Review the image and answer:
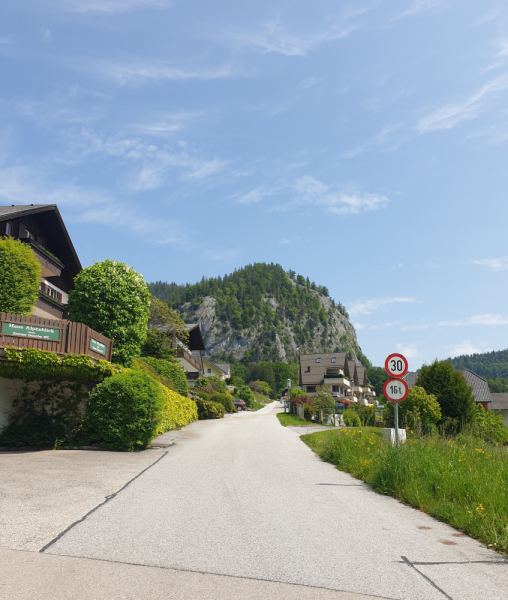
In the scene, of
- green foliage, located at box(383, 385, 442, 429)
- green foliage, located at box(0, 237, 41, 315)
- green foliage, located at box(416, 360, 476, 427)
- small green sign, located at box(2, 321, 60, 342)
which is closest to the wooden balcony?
green foliage, located at box(416, 360, 476, 427)

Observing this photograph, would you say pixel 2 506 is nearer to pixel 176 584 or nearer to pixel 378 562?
pixel 176 584

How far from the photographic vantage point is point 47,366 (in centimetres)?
1293

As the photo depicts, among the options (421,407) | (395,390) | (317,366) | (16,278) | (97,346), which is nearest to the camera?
(395,390)

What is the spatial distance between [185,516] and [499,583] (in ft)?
13.2

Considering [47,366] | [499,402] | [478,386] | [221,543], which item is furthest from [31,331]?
[499,402]

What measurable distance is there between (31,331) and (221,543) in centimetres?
977

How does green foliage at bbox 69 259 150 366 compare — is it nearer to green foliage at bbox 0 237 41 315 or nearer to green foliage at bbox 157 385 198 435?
green foliage at bbox 0 237 41 315

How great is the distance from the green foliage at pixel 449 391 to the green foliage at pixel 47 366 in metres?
17.3

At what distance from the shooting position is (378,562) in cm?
489

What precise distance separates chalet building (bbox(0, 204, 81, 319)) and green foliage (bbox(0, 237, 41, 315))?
3.64m

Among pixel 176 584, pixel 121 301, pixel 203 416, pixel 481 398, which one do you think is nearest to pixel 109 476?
pixel 176 584

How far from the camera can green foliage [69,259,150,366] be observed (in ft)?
64.6

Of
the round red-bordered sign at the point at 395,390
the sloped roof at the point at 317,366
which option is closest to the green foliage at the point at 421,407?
the round red-bordered sign at the point at 395,390

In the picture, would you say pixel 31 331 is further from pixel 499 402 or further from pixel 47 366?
pixel 499 402
